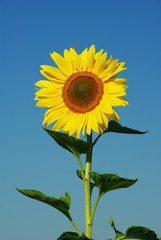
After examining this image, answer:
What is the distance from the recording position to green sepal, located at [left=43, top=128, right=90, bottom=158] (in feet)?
19.8

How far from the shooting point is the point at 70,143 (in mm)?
6176

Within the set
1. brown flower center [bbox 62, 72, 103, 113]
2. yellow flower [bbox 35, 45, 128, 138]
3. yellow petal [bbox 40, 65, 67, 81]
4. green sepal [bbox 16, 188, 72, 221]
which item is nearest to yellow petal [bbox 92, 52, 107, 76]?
yellow flower [bbox 35, 45, 128, 138]

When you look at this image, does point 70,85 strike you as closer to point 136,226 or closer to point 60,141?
point 60,141

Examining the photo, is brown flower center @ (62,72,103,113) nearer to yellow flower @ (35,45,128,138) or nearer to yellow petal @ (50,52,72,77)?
yellow flower @ (35,45,128,138)

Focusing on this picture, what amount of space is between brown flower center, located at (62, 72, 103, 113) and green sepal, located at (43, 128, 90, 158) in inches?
21.3

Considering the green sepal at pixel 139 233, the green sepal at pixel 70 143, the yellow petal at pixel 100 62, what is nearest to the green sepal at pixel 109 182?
the green sepal at pixel 70 143

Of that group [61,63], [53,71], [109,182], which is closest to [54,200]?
[109,182]

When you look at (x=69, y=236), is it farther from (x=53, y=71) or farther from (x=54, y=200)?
(x=53, y=71)

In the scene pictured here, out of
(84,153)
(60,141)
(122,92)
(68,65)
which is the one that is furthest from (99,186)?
(68,65)

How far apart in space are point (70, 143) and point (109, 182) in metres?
0.88

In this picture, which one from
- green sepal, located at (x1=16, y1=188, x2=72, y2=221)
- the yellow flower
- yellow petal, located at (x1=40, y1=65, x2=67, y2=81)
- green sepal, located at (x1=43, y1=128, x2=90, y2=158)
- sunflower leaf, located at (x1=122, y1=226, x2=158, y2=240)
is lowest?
sunflower leaf, located at (x1=122, y1=226, x2=158, y2=240)

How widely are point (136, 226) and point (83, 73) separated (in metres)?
2.62

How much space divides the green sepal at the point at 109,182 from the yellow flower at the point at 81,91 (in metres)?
0.69

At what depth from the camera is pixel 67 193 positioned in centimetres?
645
